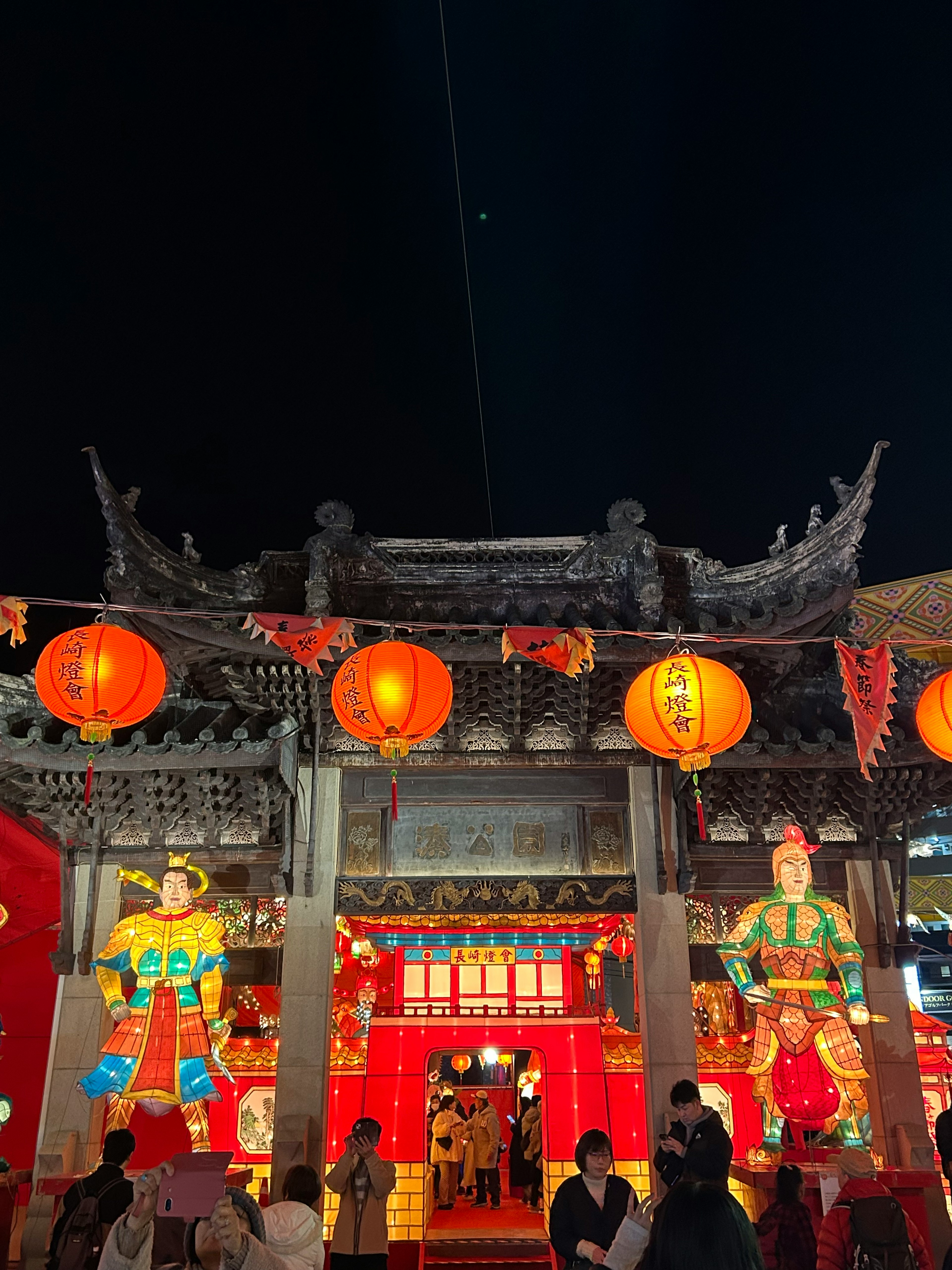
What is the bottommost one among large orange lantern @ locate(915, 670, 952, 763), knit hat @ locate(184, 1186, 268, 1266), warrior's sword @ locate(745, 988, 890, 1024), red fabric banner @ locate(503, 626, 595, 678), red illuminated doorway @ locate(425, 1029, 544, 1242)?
red illuminated doorway @ locate(425, 1029, 544, 1242)

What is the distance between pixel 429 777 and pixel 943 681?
4964 mm

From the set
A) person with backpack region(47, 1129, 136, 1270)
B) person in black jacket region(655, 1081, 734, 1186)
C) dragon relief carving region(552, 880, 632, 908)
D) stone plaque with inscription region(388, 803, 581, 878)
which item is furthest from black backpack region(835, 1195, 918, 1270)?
stone plaque with inscription region(388, 803, 581, 878)

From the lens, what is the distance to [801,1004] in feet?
28.0

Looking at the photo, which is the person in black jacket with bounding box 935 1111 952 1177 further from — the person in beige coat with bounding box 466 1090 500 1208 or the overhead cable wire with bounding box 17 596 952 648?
the person in beige coat with bounding box 466 1090 500 1208

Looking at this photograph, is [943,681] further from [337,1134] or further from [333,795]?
[337,1134]

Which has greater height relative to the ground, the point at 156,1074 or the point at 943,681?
the point at 943,681

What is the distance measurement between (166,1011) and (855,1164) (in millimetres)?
5967

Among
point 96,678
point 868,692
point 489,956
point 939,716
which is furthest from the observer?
point 489,956

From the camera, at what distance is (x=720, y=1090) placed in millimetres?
10422

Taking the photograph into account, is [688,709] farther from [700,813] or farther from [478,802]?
[478,802]

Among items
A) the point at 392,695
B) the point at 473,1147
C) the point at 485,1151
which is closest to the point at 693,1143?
the point at 392,695

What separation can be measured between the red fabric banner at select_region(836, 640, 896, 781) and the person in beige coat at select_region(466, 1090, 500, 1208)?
776 centimetres

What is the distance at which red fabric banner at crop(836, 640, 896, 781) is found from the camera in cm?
782

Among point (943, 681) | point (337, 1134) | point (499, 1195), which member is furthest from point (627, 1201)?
point (499, 1195)
